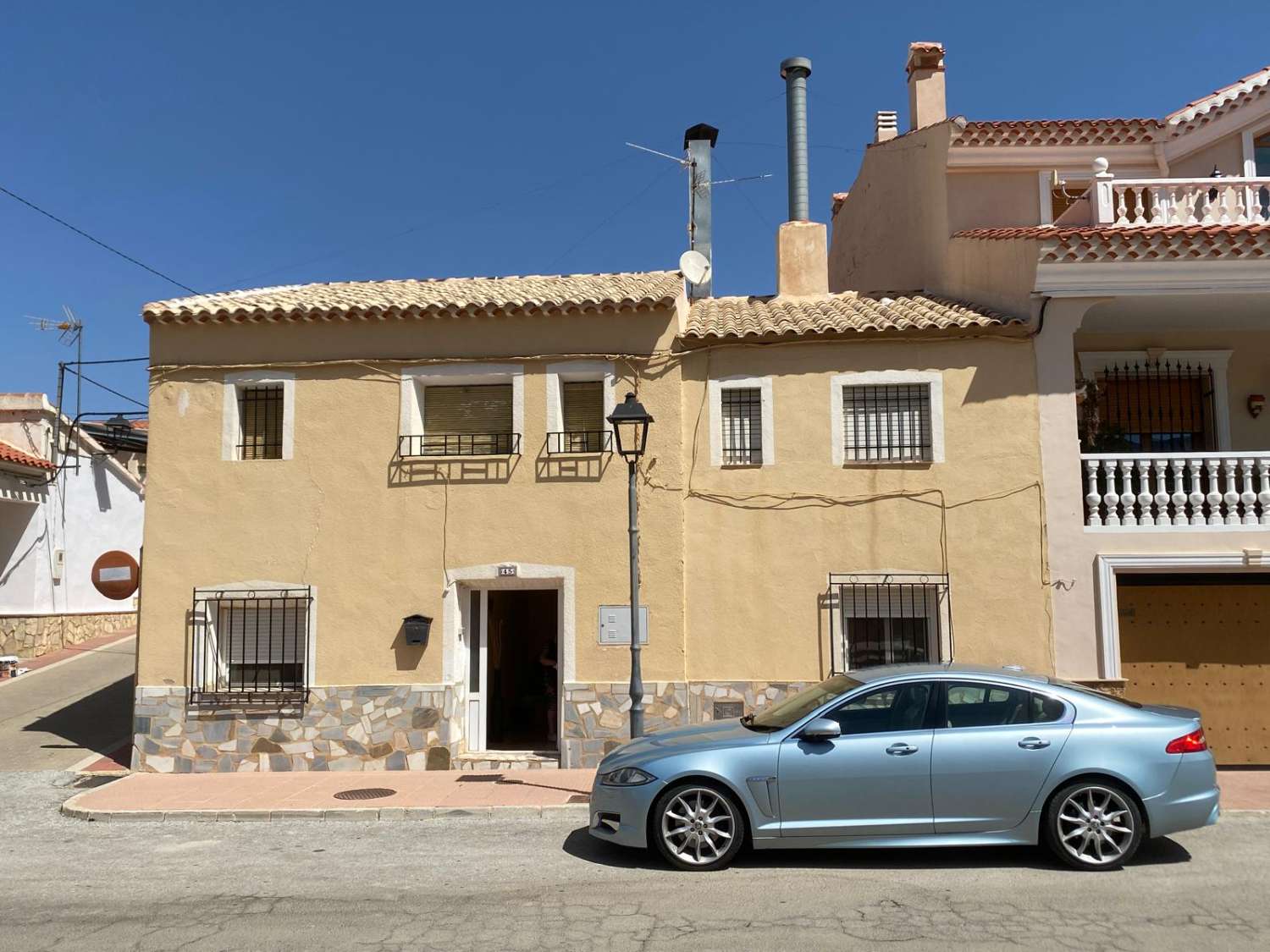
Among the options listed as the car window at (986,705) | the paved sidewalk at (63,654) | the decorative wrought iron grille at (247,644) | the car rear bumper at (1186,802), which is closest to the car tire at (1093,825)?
the car rear bumper at (1186,802)

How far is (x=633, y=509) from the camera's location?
9969 millimetres

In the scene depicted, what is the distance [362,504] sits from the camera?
A: 1180cm

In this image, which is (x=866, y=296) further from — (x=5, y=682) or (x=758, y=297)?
(x=5, y=682)

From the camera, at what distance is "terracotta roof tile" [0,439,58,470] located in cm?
1812

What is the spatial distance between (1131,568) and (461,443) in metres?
7.51

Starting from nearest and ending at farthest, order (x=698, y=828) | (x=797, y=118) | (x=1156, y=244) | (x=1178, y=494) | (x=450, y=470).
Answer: (x=698, y=828) → (x=1156, y=244) → (x=1178, y=494) → (x=450, y=470) → (x=797, y=118)

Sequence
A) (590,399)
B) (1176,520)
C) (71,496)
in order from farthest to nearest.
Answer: (71,496) → (590,399) → (1176,520)

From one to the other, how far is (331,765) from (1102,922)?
324 inches

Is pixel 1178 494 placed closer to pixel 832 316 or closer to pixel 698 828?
pixel 832 316

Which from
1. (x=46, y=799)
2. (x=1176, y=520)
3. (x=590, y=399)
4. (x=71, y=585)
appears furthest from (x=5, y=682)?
(x=1176, y=520)

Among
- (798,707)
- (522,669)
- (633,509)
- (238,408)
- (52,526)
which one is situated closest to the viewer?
(798,707)

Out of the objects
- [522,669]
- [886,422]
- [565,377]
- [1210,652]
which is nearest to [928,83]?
[886,422]

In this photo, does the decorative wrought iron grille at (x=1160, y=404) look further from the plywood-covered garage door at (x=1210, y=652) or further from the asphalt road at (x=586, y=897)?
the asphalt road at (x=586, y=897)

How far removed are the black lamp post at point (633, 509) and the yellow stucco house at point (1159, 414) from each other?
460cm
